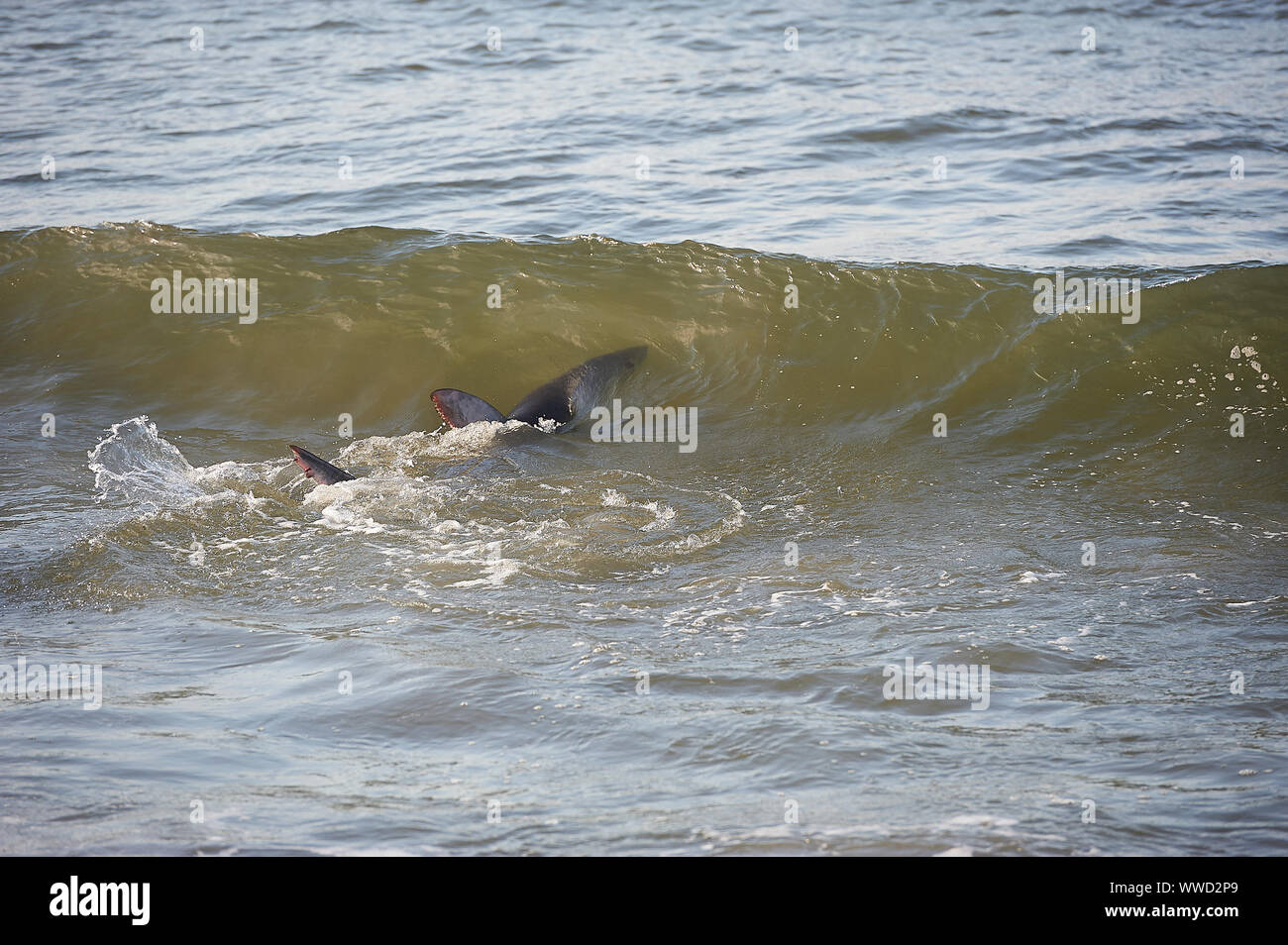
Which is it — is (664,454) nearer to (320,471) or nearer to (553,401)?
(553,401)

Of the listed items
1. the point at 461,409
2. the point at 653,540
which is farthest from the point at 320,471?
the point at 653,540

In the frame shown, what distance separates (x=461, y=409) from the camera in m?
7.49

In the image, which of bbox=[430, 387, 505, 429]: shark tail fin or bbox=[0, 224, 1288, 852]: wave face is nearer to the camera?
bbox=[0, 224, 1288, 852]: wave face

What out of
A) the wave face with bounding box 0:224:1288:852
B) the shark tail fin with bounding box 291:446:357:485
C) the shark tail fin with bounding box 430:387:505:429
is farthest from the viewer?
the shark tail fin with bounding box 430:387:505:429

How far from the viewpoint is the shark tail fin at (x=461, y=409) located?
7426 mm

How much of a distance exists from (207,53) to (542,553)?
1508cm

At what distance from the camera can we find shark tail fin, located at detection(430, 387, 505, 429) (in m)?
7.43

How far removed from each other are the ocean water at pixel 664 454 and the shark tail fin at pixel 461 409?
0.37 feet

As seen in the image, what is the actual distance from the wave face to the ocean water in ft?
0.10

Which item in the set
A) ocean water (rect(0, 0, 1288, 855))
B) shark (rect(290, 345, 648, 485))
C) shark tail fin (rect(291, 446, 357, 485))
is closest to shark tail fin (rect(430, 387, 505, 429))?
shark (rect(290, 345, 648, 485))

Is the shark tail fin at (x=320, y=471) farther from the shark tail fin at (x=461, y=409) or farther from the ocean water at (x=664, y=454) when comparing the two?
the shark tail fin at (x=461, y=409)

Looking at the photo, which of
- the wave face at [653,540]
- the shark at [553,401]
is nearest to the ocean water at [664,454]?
the wave face at [653,540]

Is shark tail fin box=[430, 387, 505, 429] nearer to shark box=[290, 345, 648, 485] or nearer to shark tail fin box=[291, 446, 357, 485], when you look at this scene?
shark box=[290, 345, 648, 485]

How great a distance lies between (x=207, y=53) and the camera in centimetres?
1789
